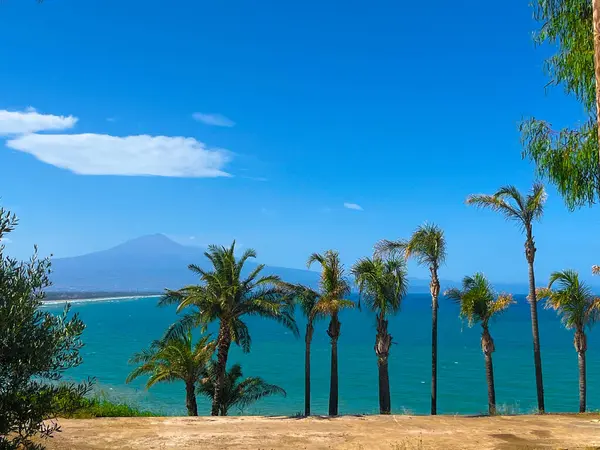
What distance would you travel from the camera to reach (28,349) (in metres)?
8.12

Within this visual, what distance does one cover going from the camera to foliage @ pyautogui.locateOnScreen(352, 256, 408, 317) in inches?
930

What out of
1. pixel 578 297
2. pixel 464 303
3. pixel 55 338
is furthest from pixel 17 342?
pixel 578 297

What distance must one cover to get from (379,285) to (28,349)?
1762cm

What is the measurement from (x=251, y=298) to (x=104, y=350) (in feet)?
278

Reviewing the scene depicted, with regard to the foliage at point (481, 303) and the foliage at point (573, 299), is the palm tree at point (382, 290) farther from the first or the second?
the foliage at point (573, 299)

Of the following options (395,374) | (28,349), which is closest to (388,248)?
(28,349)

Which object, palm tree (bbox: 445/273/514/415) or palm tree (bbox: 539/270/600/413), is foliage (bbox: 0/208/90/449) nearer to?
palm tree (bbox: 445/273/514/415)

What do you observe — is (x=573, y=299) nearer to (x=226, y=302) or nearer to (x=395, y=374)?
(x=226, y=302)

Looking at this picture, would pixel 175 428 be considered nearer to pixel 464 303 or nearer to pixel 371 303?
pixel 371 303

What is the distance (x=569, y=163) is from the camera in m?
9.94

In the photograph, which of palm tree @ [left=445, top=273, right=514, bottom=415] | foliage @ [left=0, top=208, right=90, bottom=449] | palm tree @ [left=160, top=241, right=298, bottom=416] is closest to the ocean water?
palm tree @ [left=445, top=273, right=514, bottom=415]

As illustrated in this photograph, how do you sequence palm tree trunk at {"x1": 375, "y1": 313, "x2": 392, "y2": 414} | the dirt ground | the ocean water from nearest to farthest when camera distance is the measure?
the dirt ground → palm tree trunk at {"x1": 375, "y1": 313, "x2": 392, "y2": 414} → the ocean water

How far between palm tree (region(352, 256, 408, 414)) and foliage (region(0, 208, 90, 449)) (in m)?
16.5

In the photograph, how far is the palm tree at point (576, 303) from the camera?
974 inches
